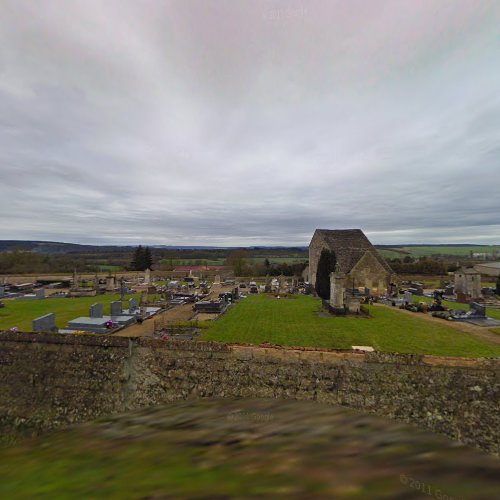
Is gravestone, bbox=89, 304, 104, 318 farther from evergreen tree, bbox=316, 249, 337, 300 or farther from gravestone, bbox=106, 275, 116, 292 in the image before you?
evergreen tree, bbox=316, 249, 337, 300

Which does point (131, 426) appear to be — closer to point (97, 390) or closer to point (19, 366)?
point (97, 390)

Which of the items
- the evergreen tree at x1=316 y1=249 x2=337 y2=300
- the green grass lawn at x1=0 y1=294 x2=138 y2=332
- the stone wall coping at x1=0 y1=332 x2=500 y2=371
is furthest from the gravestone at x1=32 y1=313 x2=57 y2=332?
the evergreen tree at x1=316 y1=249 x2=337 y2=300

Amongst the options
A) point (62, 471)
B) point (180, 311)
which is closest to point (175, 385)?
point (62, 471)

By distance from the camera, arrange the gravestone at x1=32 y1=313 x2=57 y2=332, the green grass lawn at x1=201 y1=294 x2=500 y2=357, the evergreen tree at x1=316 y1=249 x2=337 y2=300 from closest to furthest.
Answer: the green grass lawn at x1=201 y1=294 x2=500 y2=357
the gravestone at x1=32 y1=313 x2=57 y2=332
the evergreen tree at x1=316 y1=249 x2=337 y2=300

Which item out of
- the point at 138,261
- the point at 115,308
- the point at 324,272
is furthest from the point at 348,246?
the point at 138,261
